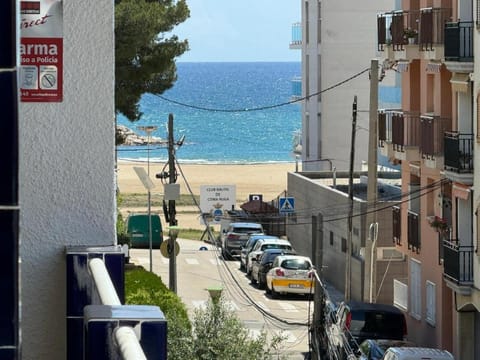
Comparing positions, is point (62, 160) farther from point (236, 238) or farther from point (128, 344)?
point (236, 238)

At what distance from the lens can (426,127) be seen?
107 ft

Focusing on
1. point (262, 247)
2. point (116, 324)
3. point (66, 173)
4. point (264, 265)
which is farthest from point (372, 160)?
point (116, 324)

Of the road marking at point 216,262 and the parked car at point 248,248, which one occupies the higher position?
the parked car at point 248,248

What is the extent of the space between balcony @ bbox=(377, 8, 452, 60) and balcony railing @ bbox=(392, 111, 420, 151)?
1.52m

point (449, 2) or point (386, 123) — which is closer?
point (449, 2)

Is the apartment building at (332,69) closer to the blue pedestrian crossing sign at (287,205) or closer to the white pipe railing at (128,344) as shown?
the blue pedestrian crossing sign at (287,205)

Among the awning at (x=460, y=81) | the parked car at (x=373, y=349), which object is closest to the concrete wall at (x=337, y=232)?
the awning at (x=460, y=81)

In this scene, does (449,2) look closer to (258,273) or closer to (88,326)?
(258,273)

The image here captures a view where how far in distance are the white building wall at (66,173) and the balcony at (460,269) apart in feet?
73.9

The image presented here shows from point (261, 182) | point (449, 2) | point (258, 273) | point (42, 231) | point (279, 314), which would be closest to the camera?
point (42, 231)

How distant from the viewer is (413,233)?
34.7 meters

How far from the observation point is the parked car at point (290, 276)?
127 ft

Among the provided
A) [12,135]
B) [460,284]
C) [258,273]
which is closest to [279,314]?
[258,273]

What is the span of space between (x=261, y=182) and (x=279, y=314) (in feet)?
213
